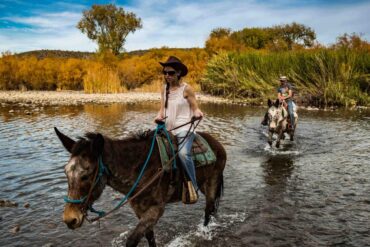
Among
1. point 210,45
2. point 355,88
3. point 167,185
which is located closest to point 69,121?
point 167,185

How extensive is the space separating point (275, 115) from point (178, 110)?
26.9 ft

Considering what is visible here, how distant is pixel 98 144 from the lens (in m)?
3.96

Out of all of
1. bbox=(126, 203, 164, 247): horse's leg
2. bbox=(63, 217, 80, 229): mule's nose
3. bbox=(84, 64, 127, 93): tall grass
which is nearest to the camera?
bbox=(63, 217, 80, 229): mule's nose

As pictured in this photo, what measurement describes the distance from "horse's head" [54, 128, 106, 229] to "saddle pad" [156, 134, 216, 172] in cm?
103

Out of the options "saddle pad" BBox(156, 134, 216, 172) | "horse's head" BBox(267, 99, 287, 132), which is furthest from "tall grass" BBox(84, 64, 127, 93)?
"saddle pad" BBox(156, 134, 216, 172)

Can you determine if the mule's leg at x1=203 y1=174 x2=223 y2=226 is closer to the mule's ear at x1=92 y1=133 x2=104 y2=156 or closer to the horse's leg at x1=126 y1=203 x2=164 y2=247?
the horse's leg at x1=126 y1=203 x2=164 y2=247

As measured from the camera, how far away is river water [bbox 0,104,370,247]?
5.85 metres

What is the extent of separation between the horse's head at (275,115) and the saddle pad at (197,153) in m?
7.40

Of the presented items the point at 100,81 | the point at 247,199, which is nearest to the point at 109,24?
the point at 100,81

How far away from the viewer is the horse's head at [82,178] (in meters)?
3.77

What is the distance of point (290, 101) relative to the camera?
46.2ft

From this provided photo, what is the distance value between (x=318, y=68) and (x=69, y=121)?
18.8 m

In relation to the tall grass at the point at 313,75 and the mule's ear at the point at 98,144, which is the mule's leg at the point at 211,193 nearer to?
the mule's ear at the point at 98,144

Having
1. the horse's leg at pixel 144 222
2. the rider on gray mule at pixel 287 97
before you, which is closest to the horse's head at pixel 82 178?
the horse's leg at pixel 144 222
